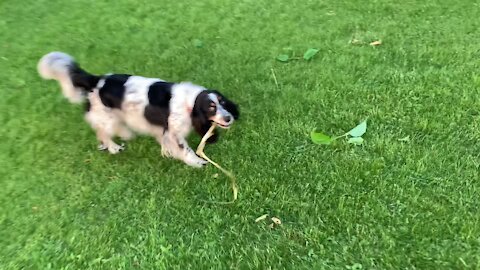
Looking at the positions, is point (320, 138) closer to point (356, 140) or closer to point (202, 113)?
point (356, 140)

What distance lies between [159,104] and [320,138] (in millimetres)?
888

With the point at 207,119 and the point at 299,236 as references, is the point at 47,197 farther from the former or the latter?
the point at 299,236

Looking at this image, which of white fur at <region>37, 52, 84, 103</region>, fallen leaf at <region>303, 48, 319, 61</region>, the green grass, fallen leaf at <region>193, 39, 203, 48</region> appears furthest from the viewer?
fallen leaf at <region>193, 39, 203, 48</region>

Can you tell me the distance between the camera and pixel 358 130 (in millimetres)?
3041

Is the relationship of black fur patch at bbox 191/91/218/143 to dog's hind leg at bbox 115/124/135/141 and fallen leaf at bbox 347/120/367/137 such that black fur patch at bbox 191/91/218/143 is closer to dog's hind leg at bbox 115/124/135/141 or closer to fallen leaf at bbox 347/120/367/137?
dog's hind leg at bbox 115/124/135/141

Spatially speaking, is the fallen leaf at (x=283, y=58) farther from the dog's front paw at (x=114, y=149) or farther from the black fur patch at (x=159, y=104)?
the dog's front paw at (x=114, y=149)

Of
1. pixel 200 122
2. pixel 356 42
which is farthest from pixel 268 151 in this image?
pixel 356 42

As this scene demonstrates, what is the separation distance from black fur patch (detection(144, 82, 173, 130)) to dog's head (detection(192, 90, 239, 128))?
0.55 ft

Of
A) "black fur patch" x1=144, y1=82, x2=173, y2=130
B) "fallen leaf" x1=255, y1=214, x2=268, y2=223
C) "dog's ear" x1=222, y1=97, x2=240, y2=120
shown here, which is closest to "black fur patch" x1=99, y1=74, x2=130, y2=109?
"black fur patch" x1=144, y1=82, x2=173, y2=130

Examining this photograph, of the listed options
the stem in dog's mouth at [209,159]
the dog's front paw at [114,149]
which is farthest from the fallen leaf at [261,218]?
the dog's front paw at [114,149]

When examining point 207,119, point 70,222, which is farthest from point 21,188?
point 207,119

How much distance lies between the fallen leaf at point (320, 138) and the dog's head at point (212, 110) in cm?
50

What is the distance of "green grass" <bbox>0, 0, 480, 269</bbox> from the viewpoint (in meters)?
2.46

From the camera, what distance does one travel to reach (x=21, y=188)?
2.92 meters
